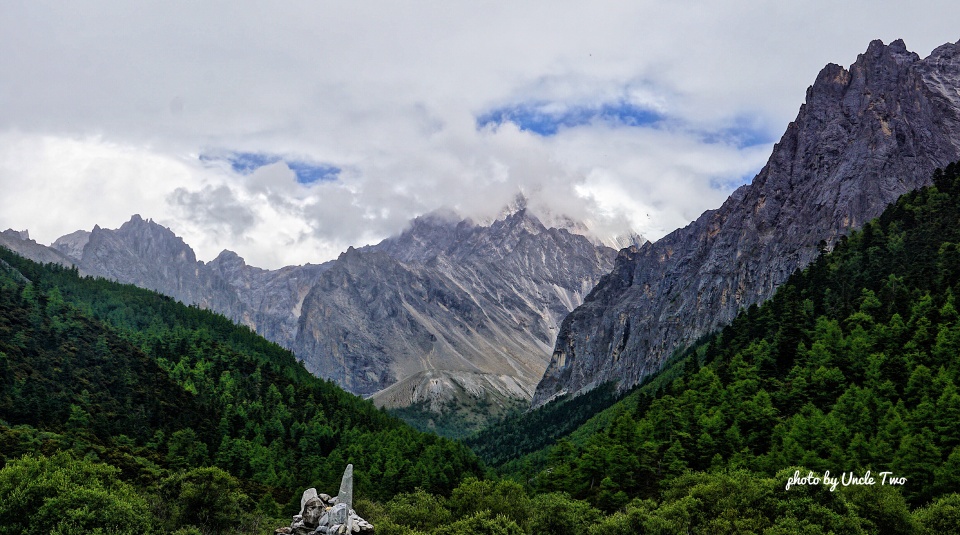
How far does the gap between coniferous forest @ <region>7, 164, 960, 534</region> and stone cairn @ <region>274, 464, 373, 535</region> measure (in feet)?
31.6

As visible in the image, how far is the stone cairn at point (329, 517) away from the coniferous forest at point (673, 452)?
31.6 ft

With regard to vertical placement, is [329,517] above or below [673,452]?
below

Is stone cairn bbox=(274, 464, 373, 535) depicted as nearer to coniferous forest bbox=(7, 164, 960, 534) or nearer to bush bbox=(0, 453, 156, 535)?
coniferous forest bbox=(7, 164, 960, 534)

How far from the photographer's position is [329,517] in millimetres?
79375

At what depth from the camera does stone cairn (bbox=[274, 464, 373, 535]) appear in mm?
78844

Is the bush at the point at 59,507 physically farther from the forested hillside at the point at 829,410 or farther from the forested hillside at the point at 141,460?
the forested hillside at the point at 829,410

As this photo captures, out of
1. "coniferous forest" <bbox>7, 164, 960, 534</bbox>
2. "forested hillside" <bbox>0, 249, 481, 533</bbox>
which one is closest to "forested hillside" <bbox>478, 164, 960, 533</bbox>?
"coniferous forest" <bbox>7, 164, 960, 534</bbox>

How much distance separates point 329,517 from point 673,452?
230ft

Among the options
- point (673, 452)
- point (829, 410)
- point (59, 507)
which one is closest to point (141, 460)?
point (59, 507)

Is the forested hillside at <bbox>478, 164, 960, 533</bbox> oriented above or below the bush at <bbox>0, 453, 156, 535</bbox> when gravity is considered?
above

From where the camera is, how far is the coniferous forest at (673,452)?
86562mm

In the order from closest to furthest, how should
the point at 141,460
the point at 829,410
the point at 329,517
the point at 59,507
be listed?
1. the point at 329,517
2. the point at 59,507
3. the point at 829,410
4. the point at 141,460

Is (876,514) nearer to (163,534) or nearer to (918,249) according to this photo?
(163,534)

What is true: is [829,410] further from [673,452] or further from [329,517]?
[329,517]
